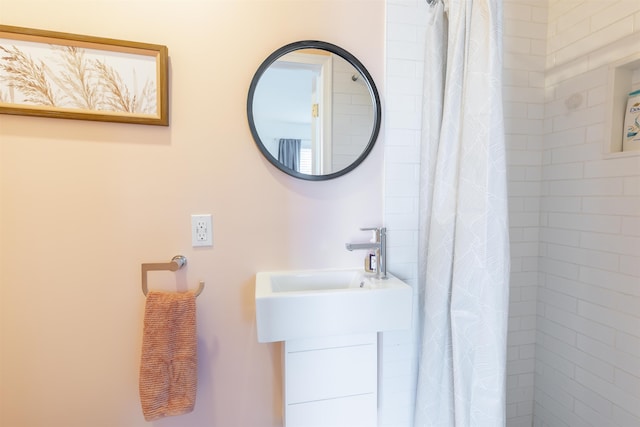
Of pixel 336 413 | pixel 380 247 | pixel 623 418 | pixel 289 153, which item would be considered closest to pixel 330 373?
pixel 336 413

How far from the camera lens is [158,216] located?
1036mm

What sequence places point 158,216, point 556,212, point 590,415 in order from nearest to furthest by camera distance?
point 158,216, point 590,415, point 556,212

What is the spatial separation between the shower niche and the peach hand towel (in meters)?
1.81

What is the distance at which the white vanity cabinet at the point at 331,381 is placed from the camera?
1.01 m

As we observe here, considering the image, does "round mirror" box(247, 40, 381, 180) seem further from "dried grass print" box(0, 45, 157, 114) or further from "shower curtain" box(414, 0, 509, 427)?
"dried grass print" box(0, 45, 157, 114)

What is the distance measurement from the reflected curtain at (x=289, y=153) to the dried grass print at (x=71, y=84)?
1.61ft

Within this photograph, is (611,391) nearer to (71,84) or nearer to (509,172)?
(509,172)

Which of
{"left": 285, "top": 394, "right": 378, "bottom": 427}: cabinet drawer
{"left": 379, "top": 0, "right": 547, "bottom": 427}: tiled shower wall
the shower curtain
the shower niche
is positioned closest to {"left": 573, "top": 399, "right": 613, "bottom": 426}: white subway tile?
{"left": 379, "top": 0, "right": 547, "bottom": 427}: tiled shower wall

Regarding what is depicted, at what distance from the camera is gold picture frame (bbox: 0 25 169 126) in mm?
907

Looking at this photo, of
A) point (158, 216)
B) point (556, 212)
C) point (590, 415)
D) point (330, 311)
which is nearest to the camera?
point (330, 311)

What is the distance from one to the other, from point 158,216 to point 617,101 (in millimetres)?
1932

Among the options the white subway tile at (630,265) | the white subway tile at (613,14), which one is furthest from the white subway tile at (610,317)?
the white subway tile at (613,14)

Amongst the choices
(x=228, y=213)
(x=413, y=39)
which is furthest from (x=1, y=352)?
(x=413, y=39)

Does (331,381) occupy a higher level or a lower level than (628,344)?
lower
